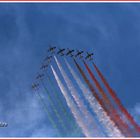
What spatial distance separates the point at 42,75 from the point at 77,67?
28.0 m

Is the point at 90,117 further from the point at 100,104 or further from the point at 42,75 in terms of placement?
the point at 42,75

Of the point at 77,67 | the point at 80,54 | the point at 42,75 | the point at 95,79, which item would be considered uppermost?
the point at 42,75

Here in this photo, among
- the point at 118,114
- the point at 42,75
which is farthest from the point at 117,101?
the point at 42,75

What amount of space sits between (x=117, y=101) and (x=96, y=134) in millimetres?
8380

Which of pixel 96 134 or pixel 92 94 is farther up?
pixel 92 94

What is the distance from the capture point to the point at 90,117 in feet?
310

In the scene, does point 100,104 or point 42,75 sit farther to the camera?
point 42,75

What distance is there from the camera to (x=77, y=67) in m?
102

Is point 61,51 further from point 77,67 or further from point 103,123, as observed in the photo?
point 103,123

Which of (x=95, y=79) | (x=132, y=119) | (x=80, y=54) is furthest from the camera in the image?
(x=80, y=54)

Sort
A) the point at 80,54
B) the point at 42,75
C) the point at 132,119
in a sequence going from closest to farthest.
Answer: the point at 132,119 < the point at 80,54 < the point at 42,75

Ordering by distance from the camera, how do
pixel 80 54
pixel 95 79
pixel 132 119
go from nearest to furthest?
pixel 132 119 → pixel 95 79 → pixel 80 54

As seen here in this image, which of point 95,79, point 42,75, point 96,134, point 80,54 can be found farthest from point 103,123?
point 42,75

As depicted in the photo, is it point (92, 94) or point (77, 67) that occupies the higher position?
point (77, 67)
